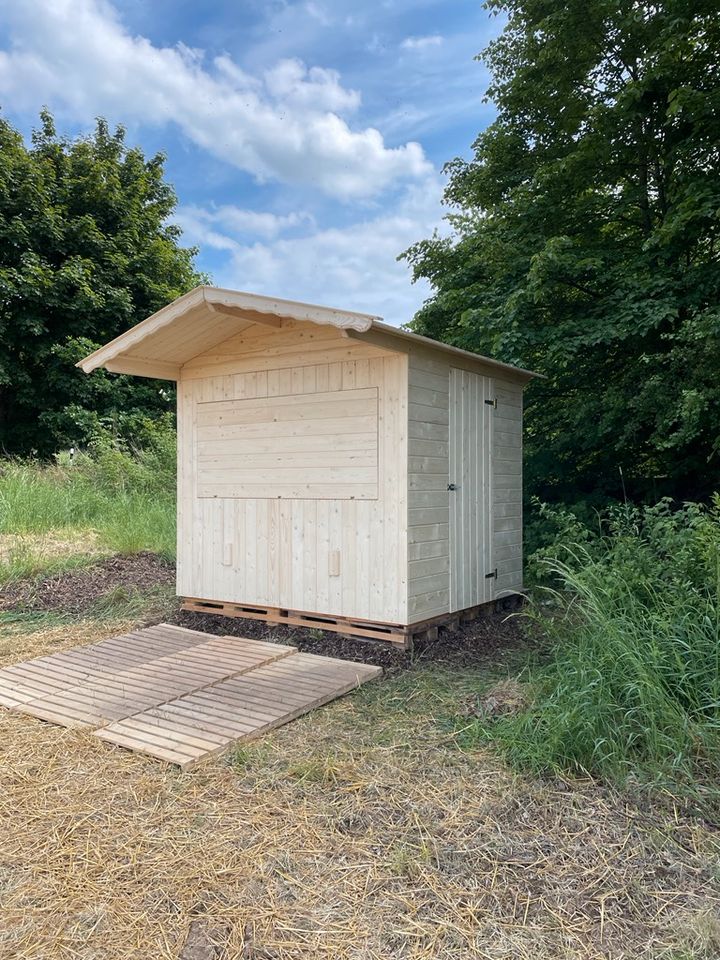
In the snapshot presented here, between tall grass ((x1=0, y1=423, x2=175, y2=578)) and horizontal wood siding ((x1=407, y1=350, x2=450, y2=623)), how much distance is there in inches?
159

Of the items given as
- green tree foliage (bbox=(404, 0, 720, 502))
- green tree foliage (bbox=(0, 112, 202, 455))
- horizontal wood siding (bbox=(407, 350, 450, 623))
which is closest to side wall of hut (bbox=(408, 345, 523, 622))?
horizontal wood siding (bbox=(407, 350, 450, 623))

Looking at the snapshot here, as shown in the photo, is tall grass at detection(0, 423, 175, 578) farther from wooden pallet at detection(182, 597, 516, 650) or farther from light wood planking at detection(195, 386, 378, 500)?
light wood planking at detection(195, 386, 378, 500)

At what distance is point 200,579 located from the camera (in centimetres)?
534

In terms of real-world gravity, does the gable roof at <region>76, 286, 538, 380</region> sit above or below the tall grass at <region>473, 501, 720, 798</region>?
above

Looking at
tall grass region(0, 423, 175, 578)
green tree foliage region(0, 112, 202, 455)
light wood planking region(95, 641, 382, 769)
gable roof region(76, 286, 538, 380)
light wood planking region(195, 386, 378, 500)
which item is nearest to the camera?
light wood planking region(95, 641, 382, 769)

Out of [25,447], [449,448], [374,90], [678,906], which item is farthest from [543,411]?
[25,447]

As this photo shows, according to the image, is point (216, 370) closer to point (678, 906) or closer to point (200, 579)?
point (200, 579)

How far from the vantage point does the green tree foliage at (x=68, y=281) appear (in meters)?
12.3

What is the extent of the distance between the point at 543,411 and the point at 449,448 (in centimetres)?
314

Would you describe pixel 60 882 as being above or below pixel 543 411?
below

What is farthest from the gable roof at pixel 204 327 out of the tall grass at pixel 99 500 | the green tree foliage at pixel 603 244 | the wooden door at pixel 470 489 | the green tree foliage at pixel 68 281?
the green tree foliage at pixel 68 281

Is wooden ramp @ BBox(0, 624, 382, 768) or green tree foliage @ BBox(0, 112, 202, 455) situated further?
green tree foliage @ BBox(0, 112, 202, 455)

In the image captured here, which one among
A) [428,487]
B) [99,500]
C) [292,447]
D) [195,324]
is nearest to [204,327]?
[195,324]

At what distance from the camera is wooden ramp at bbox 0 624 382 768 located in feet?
9.86
